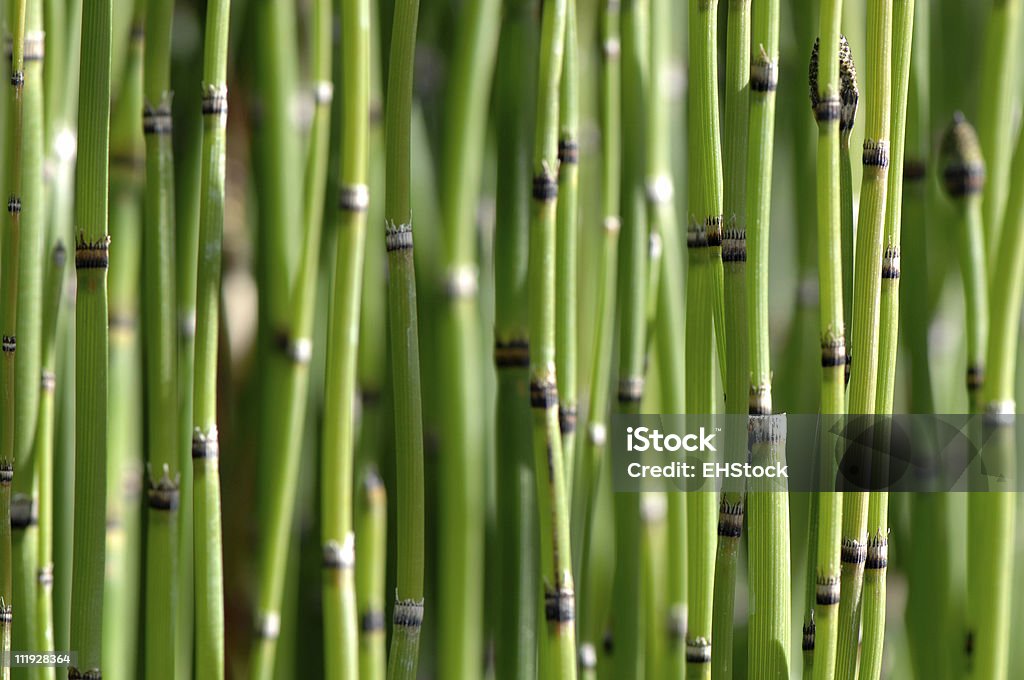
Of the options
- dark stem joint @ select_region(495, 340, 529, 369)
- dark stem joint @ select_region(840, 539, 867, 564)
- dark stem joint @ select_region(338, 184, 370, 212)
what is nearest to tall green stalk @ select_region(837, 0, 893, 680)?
dark stem joint @ select_region(840, 539, 867, 564)

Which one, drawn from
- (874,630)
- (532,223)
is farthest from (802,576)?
(532,223)

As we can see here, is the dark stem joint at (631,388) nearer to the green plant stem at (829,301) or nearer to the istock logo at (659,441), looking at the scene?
the istock logo at (659,441)

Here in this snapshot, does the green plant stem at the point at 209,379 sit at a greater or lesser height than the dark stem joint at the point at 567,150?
lesser

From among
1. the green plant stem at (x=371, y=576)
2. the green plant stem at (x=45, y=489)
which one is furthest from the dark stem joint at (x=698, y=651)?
the green plant stem at (x=45, y=489)

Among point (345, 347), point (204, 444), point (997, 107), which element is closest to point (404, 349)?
point (345, 347)

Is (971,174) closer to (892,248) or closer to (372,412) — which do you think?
(892,248)

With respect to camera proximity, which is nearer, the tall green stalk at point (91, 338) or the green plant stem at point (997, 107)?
the tall green stalk at point (91, 338)

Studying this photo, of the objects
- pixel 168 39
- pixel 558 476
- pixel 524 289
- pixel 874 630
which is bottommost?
pixel 874 630
